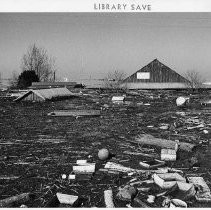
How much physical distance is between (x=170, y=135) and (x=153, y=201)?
3446 millimetres

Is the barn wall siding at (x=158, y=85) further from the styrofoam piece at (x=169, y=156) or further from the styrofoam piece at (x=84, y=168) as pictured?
Result: the styrofoam piece at (x=84, y=168)

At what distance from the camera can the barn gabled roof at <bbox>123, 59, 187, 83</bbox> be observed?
29.8 metres

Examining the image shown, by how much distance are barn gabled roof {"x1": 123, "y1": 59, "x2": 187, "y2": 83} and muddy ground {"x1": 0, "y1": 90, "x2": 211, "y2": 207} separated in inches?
798

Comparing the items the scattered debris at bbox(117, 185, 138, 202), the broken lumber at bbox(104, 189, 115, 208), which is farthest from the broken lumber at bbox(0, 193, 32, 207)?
the scattered debris at bbox(117, 185, 138, 202)

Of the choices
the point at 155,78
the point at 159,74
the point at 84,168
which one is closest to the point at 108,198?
the point at 84,168

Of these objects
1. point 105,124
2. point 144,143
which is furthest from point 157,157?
point 105,124

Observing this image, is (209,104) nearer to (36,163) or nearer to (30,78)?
(36,163)

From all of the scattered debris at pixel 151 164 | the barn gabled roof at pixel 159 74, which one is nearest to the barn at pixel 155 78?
the barn gabled roof at pixel 159 74

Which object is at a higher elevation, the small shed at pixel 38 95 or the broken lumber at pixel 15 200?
the small shed at pixel 38 95

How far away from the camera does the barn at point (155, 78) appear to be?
29484 millimetres

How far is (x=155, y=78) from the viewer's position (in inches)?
→ 1179

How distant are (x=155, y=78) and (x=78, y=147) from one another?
83.2ft

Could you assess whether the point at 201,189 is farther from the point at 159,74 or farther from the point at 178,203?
the point at 159,74

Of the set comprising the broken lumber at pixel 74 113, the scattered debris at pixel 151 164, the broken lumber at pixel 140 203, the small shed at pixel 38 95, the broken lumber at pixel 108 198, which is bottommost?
the broken lumber at pixel 140 203
